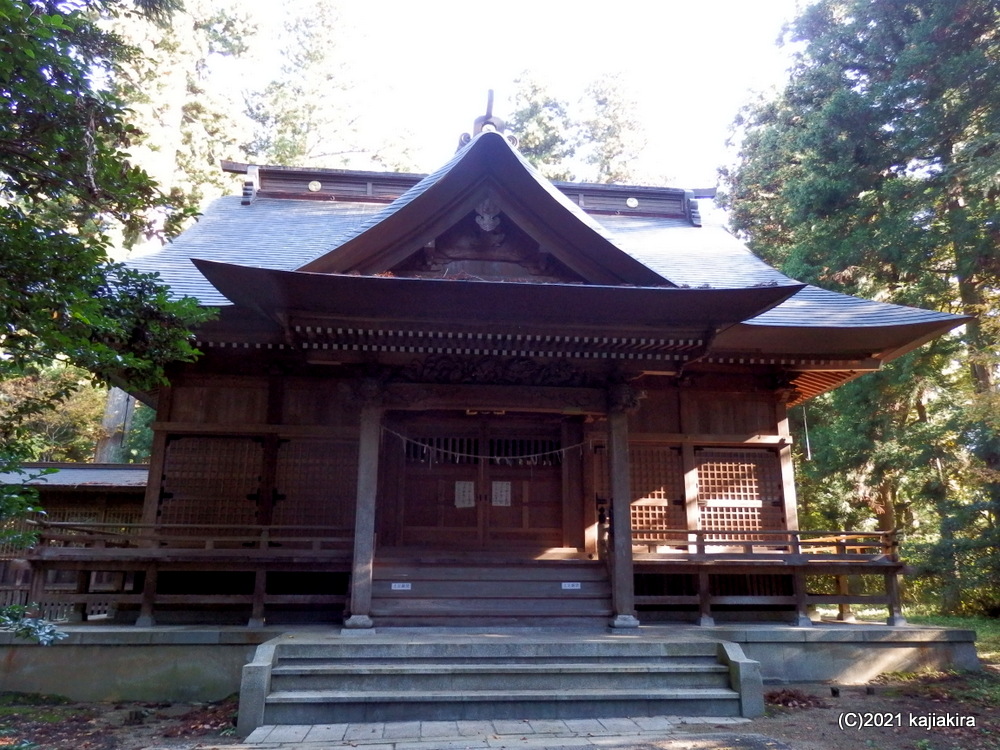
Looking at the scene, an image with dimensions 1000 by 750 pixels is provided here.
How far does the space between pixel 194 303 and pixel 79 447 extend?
22177mm

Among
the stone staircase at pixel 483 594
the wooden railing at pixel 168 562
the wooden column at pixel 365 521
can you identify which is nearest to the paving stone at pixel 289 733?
the wooden column at pixel 365 521

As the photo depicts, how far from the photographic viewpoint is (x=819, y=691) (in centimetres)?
848

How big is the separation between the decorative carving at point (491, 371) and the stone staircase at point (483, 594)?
2.68 m

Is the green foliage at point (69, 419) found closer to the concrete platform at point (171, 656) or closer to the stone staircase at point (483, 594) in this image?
the concrete platform at point (171, 656)

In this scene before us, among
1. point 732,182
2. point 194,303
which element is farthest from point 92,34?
point 732,182

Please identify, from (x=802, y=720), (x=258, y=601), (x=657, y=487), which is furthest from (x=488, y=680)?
(x=657, y=487)

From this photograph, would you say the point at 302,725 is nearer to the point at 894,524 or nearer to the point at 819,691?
the point at 819,691

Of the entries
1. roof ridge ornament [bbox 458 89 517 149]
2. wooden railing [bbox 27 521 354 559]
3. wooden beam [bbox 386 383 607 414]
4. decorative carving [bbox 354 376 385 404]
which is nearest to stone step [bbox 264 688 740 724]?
wooden railing [bbox 27 521 354 559]

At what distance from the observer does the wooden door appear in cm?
1108

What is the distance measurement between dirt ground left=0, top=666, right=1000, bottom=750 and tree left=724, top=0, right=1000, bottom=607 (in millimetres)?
5134

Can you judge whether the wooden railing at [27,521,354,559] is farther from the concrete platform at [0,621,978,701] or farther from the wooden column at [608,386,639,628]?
the wooden column at [608,386,639,628]

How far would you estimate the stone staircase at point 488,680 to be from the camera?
6883 mm

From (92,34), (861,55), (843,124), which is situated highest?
(861,55)

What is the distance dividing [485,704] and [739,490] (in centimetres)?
617
